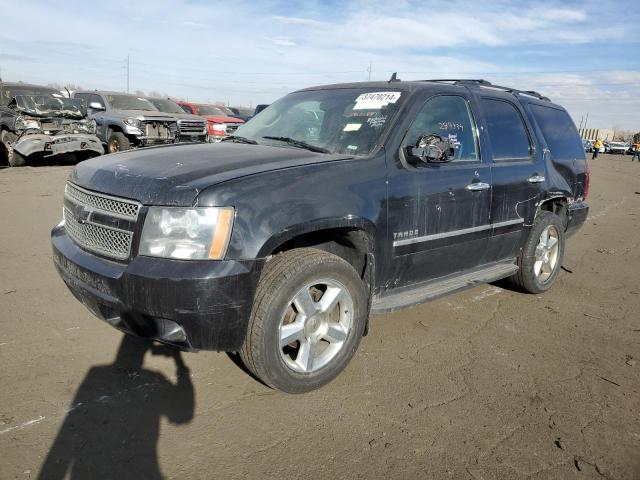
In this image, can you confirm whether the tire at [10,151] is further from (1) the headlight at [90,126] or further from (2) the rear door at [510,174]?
(2) the rear door at [510,174]

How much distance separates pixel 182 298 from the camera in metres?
2.45

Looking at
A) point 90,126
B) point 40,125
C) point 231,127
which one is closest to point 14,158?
point 40,125

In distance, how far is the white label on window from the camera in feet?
11.7

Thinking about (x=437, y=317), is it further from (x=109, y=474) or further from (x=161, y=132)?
(x=161, y=132)

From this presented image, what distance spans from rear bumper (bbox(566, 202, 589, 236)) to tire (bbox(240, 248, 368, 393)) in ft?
10.7

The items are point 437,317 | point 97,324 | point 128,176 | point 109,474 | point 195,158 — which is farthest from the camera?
point 437,317

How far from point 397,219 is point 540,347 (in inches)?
62.1

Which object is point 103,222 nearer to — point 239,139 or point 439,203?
point 239,139

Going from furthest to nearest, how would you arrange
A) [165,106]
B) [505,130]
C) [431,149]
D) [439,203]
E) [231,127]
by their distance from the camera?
1. [231,127]
2. [165,106]
3. [505,130]
4. [439,203]
5. [431,149]

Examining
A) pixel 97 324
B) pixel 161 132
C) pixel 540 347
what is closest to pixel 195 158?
pixel 97 324

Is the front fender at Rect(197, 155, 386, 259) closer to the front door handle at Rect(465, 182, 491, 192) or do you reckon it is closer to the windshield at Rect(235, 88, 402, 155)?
the windshield at Rect(235, 88, 402, 155)

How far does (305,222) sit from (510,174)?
7.60 feet

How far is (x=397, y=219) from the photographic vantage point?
326 cm

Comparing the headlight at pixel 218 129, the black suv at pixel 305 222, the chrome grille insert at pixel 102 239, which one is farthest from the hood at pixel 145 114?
the chrome grille insert at pixel 102 239
